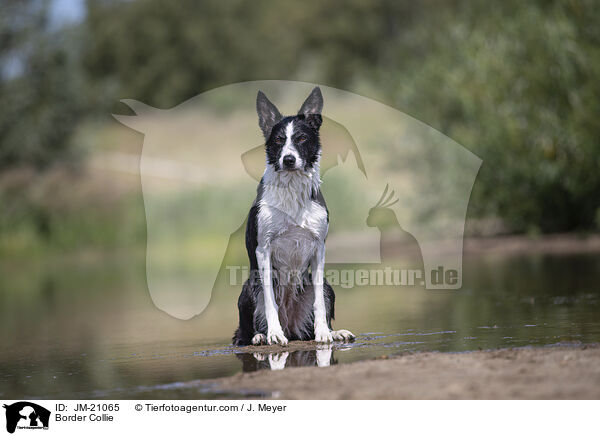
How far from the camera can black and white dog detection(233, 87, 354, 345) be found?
7305 mm

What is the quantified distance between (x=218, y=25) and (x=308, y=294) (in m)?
54.3

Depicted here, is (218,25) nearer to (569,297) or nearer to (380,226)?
(380,226)

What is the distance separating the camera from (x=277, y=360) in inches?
280

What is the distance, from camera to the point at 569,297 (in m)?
11.2

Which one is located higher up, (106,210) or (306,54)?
(306,54)

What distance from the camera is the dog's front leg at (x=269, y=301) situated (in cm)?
752

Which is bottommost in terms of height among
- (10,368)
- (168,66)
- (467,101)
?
(10,368)

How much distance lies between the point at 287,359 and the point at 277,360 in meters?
0.08

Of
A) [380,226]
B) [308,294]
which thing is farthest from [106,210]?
[308,294]

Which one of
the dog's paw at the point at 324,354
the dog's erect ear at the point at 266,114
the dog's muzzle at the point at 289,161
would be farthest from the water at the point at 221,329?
the dog's erect ear at the point at 266,114

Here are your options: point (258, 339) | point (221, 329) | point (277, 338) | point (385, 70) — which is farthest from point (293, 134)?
point (385, 70)

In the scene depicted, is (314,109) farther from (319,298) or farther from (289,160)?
(319,298)

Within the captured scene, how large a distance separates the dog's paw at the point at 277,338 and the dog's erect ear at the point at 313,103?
1.93 meters

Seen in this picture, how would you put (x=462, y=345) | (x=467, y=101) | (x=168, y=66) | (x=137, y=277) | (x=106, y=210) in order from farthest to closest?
(x=168, y=66)
(x=106, y=210)
(x=467, y=101)
(x=137, y=277)
(x=462, y=345)
